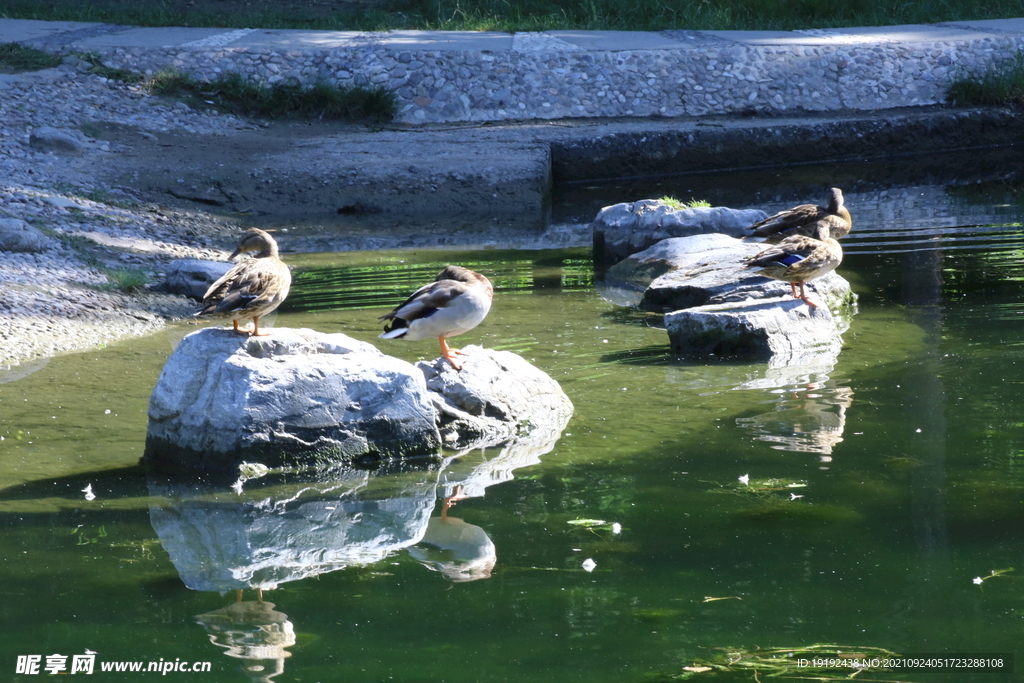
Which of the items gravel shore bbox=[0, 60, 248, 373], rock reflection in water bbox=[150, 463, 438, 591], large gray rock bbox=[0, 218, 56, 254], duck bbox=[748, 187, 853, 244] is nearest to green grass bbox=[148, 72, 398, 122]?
gravel shore bbox=[0, 60, 248, 373]

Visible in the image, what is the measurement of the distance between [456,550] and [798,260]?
4.29m

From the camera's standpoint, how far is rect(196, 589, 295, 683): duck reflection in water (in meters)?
3.72

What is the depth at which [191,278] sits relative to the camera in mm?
9398

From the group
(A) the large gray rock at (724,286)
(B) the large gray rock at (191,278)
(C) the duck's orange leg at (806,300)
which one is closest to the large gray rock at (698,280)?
Answer: (A) the large gray rock at (724,286)

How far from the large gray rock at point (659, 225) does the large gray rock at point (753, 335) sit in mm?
2933

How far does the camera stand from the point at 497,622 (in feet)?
13.3

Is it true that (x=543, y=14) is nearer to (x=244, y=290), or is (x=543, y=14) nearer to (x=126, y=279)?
(x=126, y=279)

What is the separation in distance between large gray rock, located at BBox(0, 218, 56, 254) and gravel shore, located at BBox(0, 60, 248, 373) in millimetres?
108

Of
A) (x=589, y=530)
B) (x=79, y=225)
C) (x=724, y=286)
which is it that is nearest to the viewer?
(x=589, y=530)

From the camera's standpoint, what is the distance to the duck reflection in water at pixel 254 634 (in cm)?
372

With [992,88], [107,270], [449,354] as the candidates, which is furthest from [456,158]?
[992,88]

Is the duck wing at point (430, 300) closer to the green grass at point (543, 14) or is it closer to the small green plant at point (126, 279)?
the small green plant at point (126, 279)

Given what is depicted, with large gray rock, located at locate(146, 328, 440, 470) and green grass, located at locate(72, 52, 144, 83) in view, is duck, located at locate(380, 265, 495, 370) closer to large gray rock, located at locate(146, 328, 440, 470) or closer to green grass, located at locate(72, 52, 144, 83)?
large gray rock, located at locate(146, 328, 440, 470)

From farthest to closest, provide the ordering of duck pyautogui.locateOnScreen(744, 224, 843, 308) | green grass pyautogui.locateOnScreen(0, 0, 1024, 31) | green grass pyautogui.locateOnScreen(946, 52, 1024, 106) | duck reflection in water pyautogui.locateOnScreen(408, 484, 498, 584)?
green grass pyautogui.locateOnScreen(0, 0, 1024, 31) < green grass pyautogui.locateOnScreen(946, 52, 1024, 106) < duck pyautogui.locateOnScreen(744, 224, 843, 308) < duck reflection in water pyautogui.locateOnScreen(408, 484, 498, 584)
